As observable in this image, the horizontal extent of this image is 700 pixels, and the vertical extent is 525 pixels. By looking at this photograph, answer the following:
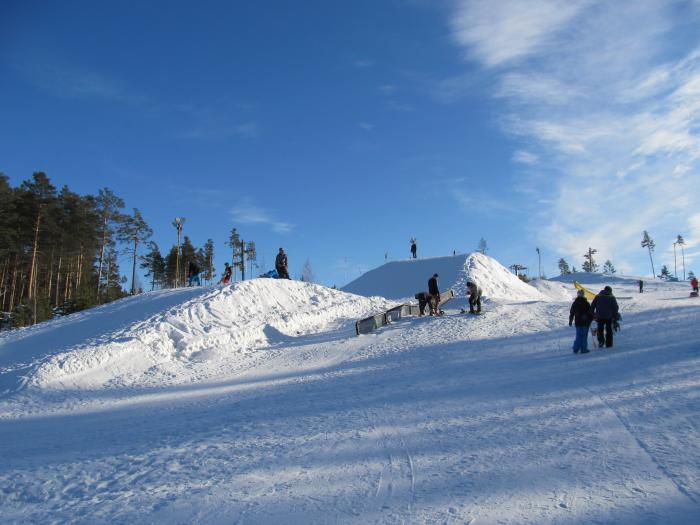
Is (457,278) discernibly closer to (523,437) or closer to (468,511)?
(523,437)

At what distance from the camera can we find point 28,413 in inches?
387

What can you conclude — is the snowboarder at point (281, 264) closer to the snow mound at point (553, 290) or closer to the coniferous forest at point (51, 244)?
the coniferous forest at point (51, 244)

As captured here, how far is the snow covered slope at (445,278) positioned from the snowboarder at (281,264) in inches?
307

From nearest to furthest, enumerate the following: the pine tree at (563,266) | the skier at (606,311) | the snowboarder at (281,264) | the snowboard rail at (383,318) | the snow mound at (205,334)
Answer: the skier at (606,311)
the snow mound at (205,334)
the snowboard rail at (383,318)
the snowboarder at (281,264)
the pine tree at (563,266)

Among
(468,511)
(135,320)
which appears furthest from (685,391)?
(135,320)

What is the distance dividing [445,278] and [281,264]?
11.6 m

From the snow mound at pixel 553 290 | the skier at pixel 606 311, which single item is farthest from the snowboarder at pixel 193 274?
the snow mound at pixel 553 290

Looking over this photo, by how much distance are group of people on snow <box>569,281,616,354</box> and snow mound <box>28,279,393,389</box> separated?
9.34 m

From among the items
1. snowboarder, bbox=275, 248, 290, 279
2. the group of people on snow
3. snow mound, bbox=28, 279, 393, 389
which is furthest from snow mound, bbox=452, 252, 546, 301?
the group of people on snow

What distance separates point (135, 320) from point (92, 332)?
1355 millimetres

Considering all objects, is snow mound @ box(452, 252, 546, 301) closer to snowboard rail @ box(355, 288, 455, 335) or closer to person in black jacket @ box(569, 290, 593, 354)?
snowboard rail @ box(355, 288, 455, 335)

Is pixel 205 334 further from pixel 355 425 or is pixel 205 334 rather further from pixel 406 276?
pixel 406 276

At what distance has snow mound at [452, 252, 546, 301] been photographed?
26500 mm

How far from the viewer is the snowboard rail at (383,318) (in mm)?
16156
